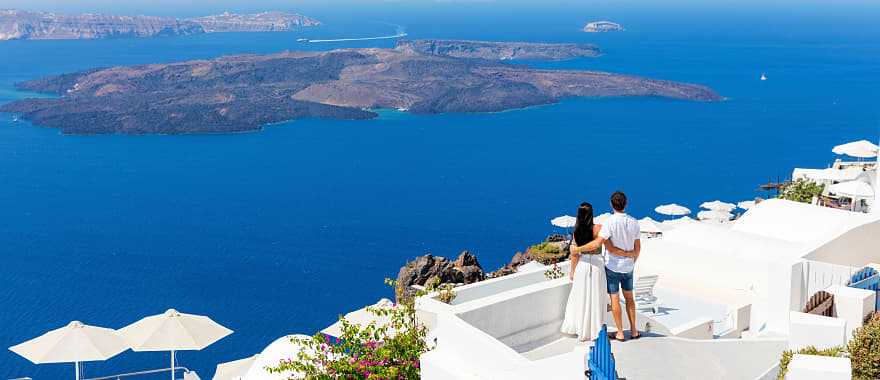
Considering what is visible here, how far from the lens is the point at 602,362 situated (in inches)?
238

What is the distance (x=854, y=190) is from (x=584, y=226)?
619 inches

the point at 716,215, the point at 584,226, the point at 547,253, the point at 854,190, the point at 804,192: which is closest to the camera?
the point at 584,226

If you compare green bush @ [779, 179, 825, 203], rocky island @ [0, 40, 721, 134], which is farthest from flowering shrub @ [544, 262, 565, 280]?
rocky island @ [0, 40, 721, 134]

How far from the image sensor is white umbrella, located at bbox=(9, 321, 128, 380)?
49.1 ft

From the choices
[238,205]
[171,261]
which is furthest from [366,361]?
[238,205]

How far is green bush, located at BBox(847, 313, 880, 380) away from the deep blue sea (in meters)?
25.6

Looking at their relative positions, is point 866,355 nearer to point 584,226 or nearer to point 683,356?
point 683,356

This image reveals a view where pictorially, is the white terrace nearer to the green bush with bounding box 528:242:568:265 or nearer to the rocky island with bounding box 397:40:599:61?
the green bush with bounding box 528:242:568:265

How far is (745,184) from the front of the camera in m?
62.5

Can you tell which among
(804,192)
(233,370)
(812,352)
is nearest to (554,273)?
(812,352)

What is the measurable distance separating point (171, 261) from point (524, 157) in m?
34.5

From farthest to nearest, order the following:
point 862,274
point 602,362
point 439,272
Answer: point 439,272 → point 862,274 → point 602,362

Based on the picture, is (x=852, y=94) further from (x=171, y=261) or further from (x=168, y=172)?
(x=171, y=261)

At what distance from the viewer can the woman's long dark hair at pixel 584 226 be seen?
7254 mm
